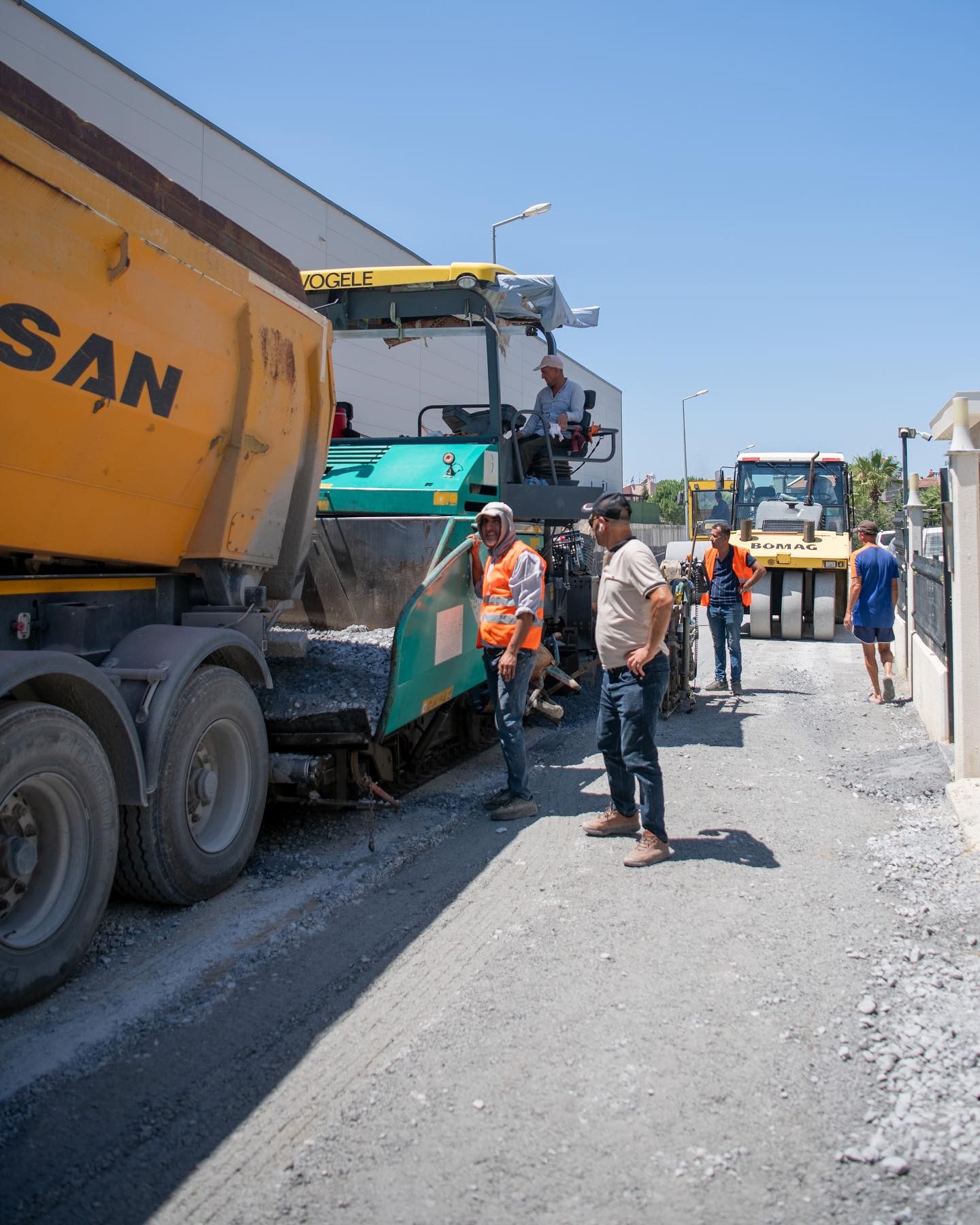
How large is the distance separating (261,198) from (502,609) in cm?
1240

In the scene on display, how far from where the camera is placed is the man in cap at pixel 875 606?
8.91 metres

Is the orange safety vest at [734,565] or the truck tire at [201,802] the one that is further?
the orange safety vest at [734,565]

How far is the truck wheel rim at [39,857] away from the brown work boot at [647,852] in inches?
93.5

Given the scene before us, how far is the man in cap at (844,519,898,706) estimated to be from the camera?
29.2ft

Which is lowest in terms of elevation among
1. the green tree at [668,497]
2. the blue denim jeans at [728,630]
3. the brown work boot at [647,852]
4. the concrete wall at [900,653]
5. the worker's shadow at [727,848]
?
the worker's shadow at [727,848]

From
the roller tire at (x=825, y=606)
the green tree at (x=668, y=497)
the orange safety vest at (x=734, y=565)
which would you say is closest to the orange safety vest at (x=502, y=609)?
the orange safety vest at (x=734, y=565)

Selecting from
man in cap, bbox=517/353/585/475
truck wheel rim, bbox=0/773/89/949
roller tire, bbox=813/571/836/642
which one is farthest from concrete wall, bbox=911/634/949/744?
truck wheel rim, bbox=0/773/89/949

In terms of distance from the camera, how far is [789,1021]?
3.04 meters

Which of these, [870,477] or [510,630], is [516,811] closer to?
[510,630]

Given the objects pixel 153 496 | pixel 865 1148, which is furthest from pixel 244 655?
pixel 865 1148

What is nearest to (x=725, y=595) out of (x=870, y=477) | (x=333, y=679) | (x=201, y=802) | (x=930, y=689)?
(x=930, y=689)

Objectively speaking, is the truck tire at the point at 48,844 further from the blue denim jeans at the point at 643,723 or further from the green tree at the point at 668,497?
the green tree at the point at 668,497

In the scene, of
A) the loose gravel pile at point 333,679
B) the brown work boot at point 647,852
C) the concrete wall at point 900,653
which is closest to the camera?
the brown work boot at point 647,852

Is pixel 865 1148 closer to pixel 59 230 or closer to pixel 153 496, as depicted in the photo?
pixel 153 496
